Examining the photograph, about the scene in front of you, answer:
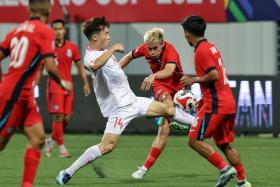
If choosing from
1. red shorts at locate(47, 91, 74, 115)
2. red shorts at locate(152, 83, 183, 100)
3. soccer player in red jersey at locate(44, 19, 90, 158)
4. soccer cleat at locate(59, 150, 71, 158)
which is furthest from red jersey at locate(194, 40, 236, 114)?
red shorts at locate(47, 91, 74, 115)

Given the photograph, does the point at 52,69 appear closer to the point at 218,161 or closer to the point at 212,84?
the point at 212,84

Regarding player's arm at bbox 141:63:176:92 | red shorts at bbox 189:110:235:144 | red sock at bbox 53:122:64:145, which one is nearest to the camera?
red shorts at bbox 189:110:235:144

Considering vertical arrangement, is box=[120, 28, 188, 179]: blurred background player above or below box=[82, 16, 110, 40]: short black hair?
below

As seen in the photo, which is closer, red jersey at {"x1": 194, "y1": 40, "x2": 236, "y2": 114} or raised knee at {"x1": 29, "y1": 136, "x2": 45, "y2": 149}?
raised knee at {"x1": 29, "y1": 136, "x2": 45, "y2": 149}

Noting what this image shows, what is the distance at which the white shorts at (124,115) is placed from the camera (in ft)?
39.7

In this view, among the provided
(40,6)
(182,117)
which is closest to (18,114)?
(40,6)

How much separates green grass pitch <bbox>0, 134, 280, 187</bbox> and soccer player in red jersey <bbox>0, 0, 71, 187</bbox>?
1.97 metres

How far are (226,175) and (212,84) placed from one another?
1.09 meters

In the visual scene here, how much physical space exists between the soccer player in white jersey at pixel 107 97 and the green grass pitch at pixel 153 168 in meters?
0.42

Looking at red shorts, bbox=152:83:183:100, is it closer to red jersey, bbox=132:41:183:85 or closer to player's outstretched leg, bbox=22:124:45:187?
red jersey, bbox=132:41:183:85

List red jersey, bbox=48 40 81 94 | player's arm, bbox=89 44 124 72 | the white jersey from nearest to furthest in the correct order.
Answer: player's arm, bbox=89 44 124 72 → the white jersey → red jersey, bbox=48 40 81 94

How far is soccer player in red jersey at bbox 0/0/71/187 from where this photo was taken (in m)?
9.95

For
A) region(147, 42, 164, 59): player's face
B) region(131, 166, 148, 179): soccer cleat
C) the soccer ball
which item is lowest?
region(131, 166, 148, 179): soccer cleat

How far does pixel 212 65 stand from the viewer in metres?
11.3
